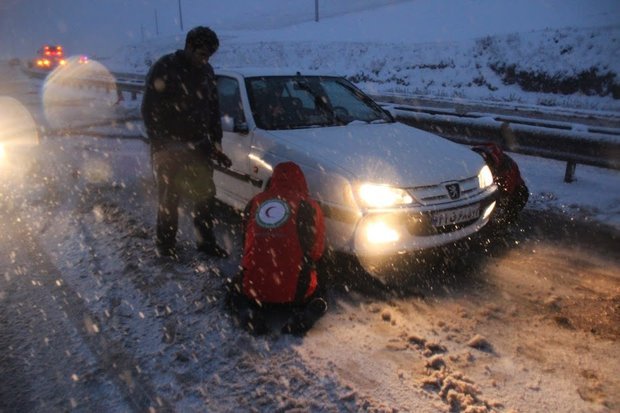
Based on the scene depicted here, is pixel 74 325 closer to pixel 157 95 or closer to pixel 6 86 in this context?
pixel 157 95

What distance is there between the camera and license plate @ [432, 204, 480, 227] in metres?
3.69

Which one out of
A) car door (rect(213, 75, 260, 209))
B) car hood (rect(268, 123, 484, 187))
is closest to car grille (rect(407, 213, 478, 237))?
car hood (rect(268, 123, 484, 187))

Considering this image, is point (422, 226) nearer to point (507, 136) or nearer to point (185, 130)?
point (185, 130)

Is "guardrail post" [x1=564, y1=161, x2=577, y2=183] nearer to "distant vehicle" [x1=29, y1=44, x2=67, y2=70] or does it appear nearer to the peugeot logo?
the peugeot logo

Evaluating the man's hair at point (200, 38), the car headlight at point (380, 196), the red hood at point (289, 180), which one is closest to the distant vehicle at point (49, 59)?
the man's hair at point (200, 38)

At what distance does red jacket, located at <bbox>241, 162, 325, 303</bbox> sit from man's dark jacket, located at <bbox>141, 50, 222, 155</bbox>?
3.31 feet

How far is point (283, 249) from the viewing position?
3273 mm

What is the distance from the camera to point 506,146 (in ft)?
21.6

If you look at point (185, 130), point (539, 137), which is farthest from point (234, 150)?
point (539, 137)

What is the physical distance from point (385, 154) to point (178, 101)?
1.70 meters

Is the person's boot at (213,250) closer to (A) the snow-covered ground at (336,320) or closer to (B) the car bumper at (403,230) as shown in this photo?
(A) the snow-covered ground at (336,320)

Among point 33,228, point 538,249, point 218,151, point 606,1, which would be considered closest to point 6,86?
point 33,228

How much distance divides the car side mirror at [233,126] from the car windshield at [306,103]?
127 mm

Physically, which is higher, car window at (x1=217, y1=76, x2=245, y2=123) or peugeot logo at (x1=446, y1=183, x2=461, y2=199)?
car window at (x1=217, y1=76, x2=245, y2=123)
